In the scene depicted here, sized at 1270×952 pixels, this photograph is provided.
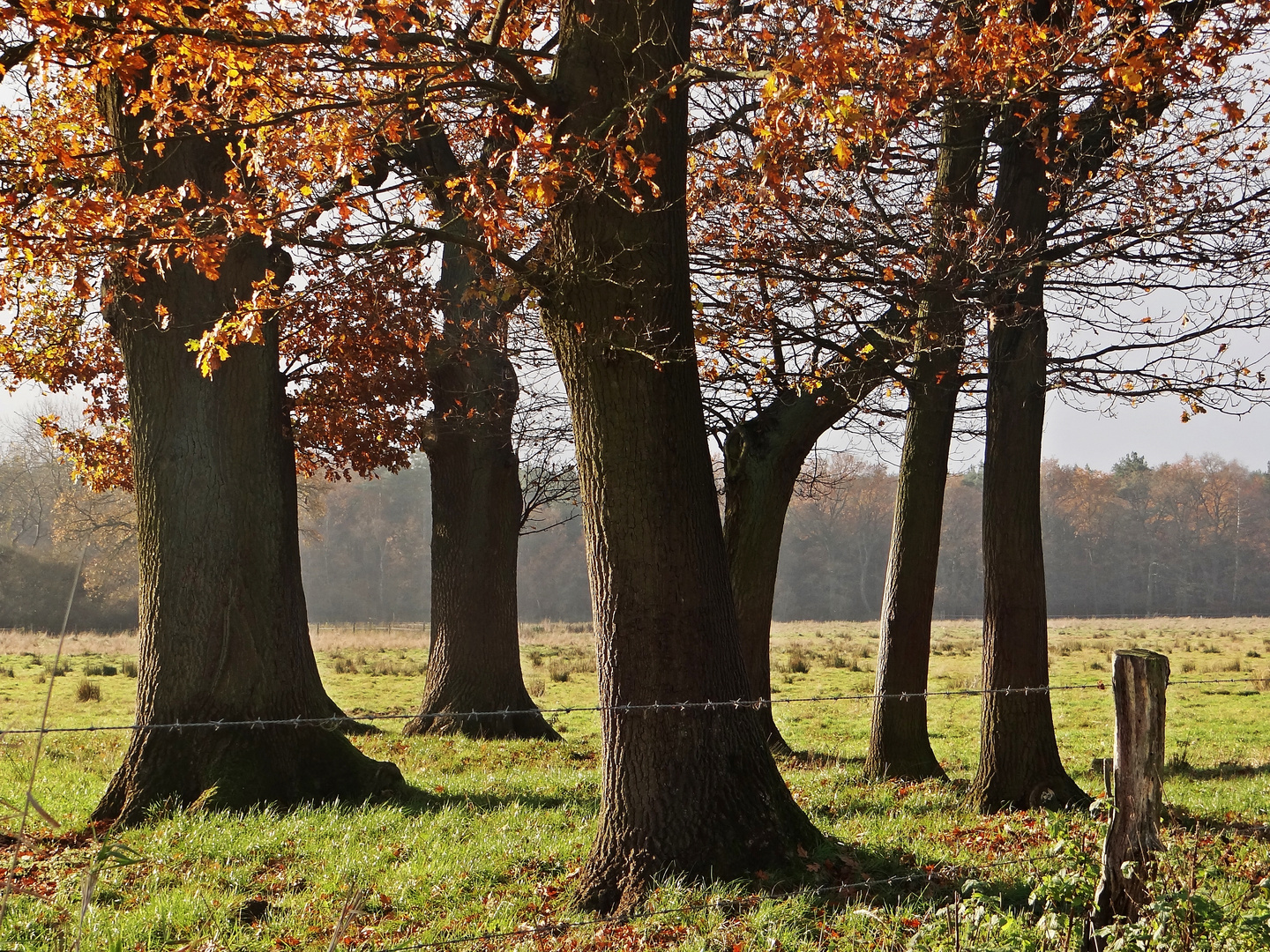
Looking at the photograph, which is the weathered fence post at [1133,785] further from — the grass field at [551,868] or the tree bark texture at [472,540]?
the tree bark texture at [472,540]

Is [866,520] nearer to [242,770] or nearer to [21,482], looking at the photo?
[21,482]

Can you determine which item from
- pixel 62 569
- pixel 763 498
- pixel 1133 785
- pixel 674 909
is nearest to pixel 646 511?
pixel 674 909

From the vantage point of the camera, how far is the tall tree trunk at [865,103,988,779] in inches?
Result: 387

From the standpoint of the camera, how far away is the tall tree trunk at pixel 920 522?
32.2 ft

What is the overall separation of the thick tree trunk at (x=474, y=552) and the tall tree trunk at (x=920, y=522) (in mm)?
4855

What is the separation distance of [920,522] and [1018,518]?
147 cm

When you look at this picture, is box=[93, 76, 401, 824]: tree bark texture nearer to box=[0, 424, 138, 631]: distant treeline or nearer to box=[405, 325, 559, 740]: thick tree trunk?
box=[405, 325, 559, 740]: thick tree trunk

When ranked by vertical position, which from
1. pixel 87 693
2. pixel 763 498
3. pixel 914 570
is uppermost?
pixel 763 498

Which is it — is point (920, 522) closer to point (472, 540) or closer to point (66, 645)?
point (472, 540)

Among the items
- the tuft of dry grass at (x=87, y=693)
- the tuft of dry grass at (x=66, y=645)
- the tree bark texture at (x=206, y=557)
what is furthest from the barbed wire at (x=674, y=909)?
the tuft of dry grass at (x=66, y=645)

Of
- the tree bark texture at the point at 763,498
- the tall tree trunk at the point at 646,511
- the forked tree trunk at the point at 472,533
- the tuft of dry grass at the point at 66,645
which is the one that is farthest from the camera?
the tuft of dry grass at the point at 66,645

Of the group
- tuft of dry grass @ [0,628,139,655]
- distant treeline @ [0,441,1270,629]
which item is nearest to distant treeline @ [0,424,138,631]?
tuft of dry grass @ [0,628,139,655]

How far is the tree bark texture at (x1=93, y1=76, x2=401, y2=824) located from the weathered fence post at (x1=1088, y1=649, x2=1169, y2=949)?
5924 mm

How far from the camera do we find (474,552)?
13.8 meters
